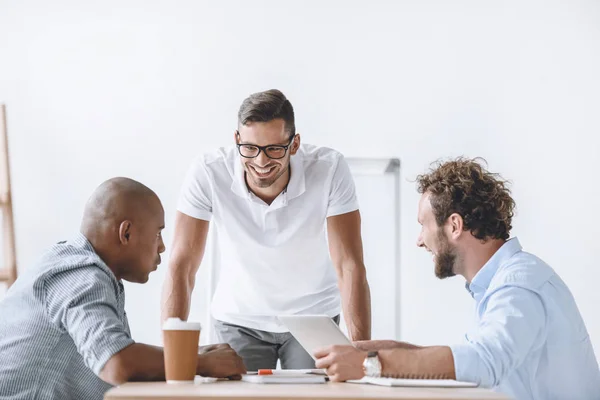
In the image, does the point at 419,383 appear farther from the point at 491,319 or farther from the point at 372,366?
the point at 491,319

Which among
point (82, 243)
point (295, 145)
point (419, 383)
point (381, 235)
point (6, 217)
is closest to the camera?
point (419, 383)

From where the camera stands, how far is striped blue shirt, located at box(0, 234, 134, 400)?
1.25m

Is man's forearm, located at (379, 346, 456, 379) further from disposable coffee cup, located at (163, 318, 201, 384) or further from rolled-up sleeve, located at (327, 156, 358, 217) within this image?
rolled-up sleeve, located at (327, 156, 358, 217)

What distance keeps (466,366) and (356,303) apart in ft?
2.93

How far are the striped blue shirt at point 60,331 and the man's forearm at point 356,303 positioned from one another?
93 centimetres

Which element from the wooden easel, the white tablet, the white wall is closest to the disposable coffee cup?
the white tablet

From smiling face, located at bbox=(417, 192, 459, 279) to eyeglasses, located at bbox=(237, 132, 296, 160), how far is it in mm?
472

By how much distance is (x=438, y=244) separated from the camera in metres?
1.78

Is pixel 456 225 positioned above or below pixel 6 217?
above

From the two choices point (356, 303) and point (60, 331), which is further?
point (356, 303)

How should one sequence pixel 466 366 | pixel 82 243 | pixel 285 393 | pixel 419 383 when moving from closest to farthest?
pixel 285 393, pixel 419 383, pixel 466 366, pixel 82 243

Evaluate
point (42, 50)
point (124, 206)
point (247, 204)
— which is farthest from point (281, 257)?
point (42, 50)

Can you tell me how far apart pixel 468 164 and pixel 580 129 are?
2.12 meters

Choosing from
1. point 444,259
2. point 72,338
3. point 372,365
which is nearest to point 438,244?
point 444,259
